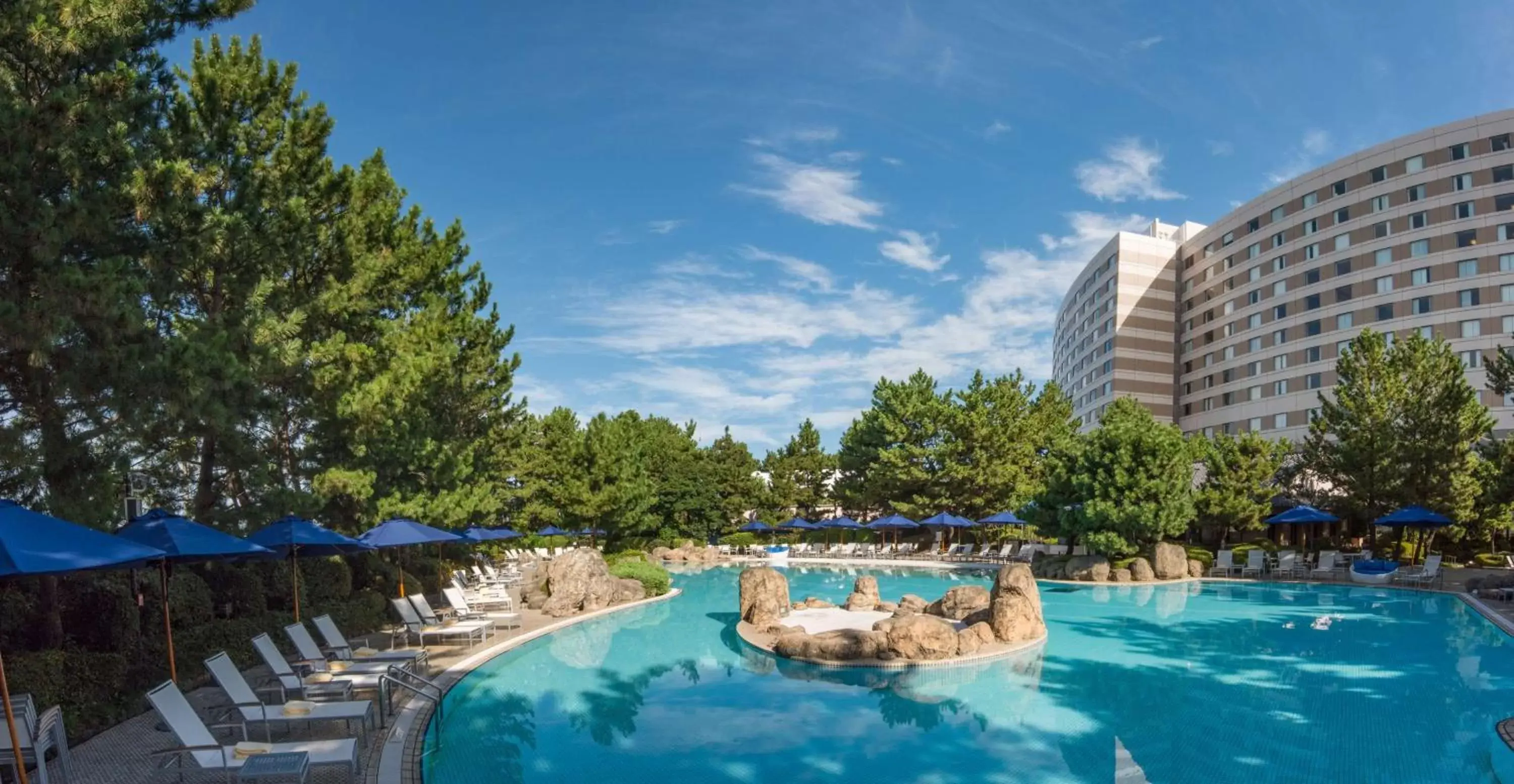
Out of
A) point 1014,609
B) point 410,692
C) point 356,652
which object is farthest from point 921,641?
point 356,652

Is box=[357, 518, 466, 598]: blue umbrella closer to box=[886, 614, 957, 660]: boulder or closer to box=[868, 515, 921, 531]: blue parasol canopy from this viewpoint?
box=[886, 614, 957, 660]: boulder

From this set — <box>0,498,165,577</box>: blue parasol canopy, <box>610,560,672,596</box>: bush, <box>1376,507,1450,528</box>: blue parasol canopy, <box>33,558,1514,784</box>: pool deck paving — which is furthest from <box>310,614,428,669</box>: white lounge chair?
<box>1376,507,1450,528</box>: blue parasol canopy

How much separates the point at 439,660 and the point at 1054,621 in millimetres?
13773

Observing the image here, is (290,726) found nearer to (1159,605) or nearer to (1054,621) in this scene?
(1054,621)

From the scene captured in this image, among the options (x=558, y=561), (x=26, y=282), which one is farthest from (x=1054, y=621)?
(x=26, y=282)

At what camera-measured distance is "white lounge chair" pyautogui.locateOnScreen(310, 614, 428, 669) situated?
12.2m

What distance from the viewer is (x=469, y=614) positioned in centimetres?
1733

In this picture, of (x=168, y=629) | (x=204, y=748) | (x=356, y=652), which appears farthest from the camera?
(x=356, y=652)

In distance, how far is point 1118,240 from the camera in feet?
226

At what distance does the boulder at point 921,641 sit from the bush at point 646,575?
1019 centimetres

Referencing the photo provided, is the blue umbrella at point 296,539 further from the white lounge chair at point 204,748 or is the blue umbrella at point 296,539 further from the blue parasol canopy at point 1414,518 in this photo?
the blue parasol canopy at point 1414,518

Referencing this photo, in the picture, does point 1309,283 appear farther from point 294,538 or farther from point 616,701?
point 294,538

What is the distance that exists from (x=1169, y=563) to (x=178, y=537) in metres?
28.5

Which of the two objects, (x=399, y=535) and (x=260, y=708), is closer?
(x=260, y=708)
